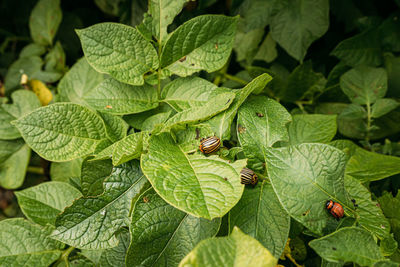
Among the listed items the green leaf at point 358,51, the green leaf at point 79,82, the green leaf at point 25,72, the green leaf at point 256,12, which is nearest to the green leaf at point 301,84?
the green leaf at point 358,51

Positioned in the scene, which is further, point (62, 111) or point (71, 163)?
point (71, 163)

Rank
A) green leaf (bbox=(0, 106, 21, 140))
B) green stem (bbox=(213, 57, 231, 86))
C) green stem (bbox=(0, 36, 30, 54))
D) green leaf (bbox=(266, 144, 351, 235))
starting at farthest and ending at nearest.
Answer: green stem (bbox=(0, 36, 30, 54)) < green stem (bbox=(213, 57, 231, 86)) < green leaf (bbox=(0, 106, 21, 140)) < green leaf (bbox=(266, 144, 351, 235))

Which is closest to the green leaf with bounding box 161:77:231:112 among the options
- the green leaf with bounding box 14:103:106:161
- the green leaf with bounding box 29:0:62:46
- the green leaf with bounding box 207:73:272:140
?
the green leaf with bounding box 207:73:272:140

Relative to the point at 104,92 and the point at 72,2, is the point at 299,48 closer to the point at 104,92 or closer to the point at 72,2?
the point at 104,92

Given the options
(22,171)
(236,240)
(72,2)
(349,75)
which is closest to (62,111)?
(22,171)

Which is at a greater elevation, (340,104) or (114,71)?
(114,71)

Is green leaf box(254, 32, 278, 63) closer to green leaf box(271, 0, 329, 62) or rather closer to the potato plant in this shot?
the potato plant
